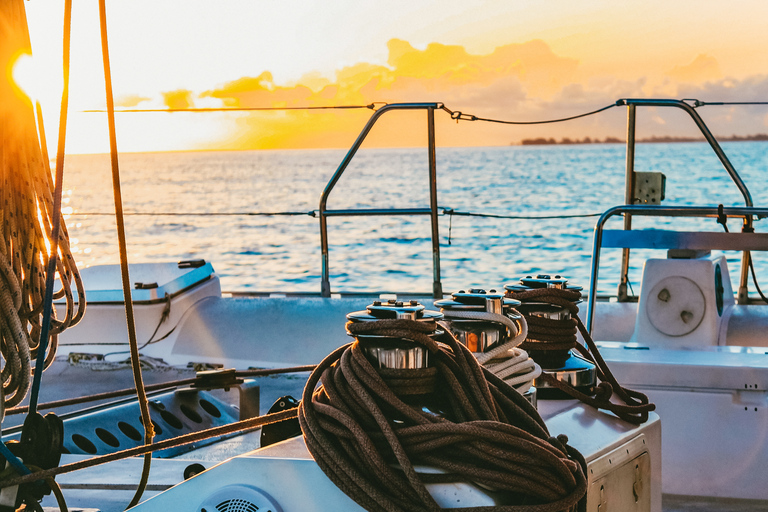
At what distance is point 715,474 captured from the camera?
1938mm

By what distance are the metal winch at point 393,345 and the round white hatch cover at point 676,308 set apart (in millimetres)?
1738

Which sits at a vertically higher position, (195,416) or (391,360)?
(391,360)

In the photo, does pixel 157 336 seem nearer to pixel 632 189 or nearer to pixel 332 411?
pixel 632 189

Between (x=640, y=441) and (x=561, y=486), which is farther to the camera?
(x=640, y=441)

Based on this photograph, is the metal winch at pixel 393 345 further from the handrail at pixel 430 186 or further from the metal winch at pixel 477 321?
the handrail at pixel 430 186

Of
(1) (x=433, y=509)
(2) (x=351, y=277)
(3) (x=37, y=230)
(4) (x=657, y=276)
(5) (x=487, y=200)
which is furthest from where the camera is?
(5) (x=487, y=200)

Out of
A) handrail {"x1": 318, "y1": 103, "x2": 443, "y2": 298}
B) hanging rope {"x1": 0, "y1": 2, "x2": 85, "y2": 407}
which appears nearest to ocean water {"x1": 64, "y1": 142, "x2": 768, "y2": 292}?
handrail {"x1": 318, "y1": 103, "x2": 443, "y2": 298}

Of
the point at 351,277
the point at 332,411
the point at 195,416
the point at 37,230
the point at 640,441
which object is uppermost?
the point at 37,230

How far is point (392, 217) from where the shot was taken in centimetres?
1454

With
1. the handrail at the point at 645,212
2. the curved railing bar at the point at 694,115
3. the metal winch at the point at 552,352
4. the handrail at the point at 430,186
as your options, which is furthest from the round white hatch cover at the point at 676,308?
the metal winch at the point at 552,352

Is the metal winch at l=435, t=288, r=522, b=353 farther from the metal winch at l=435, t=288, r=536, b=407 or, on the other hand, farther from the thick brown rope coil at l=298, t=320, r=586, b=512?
the thick brown rope coil at l=298, t=320, r=586, b=512

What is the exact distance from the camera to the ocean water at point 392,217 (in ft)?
35.0

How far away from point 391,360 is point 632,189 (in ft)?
7.15

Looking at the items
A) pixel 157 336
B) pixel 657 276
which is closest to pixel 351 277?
pixel 157 336
